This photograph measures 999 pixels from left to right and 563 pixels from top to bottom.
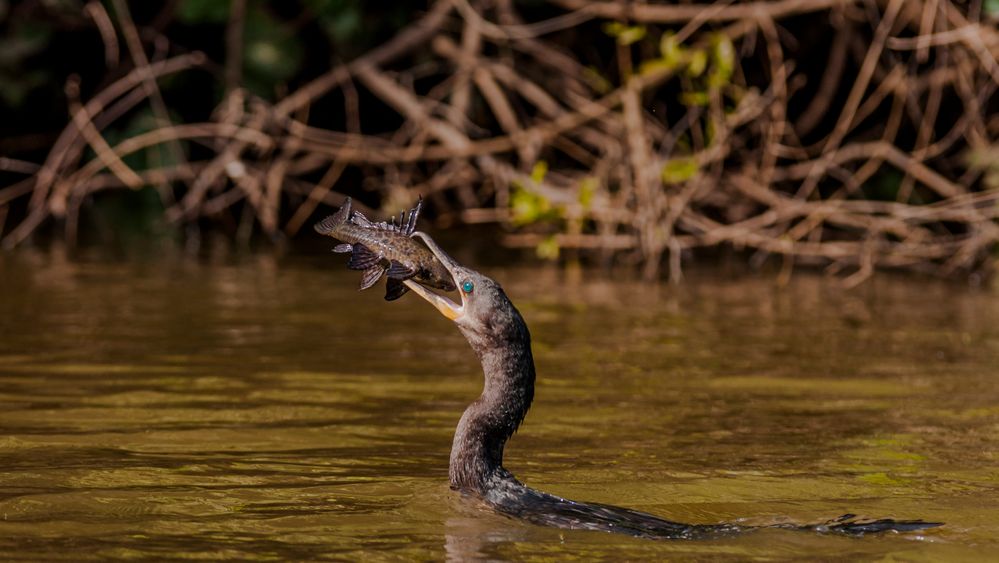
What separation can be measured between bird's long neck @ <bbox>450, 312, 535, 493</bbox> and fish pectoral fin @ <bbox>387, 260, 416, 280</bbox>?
0.28 m

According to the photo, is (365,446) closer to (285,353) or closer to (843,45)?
(285,353)

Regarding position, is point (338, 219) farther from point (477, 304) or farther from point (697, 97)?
point (697, 97)

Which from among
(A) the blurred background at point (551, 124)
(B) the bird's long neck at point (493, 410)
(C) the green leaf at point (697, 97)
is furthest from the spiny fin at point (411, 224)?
(C) the green leaf at point (697, 97)

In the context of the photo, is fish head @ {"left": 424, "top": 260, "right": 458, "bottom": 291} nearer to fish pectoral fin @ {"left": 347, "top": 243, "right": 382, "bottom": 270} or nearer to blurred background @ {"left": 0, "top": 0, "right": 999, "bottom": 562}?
fish pectoral fin @ {"left": 347, "top": 243, "right": 382, "bottom": 270}

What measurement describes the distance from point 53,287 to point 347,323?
87.0 inches

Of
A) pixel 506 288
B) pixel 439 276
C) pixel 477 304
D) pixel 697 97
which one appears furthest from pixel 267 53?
pixel 477 304

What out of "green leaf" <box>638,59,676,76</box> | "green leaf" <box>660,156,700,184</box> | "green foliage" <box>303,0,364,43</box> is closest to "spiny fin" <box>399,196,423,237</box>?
"green leaf" <box>660,156,700,184</box>

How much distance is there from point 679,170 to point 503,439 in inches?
268

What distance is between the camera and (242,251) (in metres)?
13.2

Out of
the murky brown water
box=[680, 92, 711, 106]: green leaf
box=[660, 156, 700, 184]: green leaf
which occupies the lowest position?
the murky brown water

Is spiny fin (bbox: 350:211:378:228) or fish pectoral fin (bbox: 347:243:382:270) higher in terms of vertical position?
spiny fin (bbox: 350:211:378:228)

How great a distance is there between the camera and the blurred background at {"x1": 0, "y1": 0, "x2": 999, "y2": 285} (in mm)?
12148

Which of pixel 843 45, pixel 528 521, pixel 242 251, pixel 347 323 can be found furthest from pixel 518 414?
A: pixel 843 45

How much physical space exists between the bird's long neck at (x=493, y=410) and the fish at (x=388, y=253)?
9.7 inches
